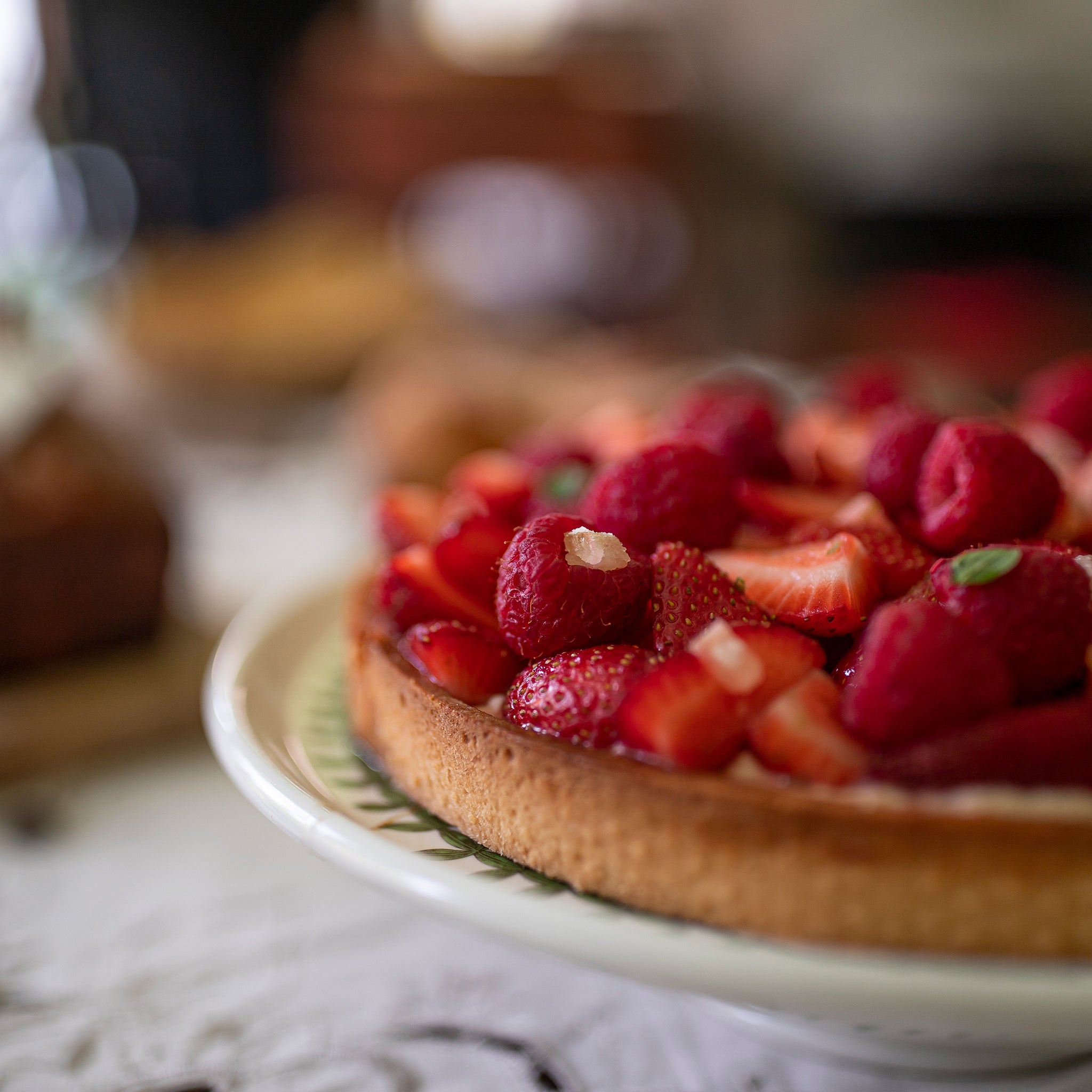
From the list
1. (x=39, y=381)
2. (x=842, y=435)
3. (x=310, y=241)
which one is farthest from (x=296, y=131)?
(x=842, y=435)

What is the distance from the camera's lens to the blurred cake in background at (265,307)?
3127mm

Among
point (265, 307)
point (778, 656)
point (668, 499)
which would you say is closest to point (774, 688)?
point (778, 656)

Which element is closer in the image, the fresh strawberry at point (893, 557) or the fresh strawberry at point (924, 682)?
the fresh strawberry at point (924, 682)

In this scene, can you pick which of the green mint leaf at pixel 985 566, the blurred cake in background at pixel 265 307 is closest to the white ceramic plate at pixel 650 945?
the green mint leaf at pixel 985 566

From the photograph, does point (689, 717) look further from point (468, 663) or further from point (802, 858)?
point (468, 663)

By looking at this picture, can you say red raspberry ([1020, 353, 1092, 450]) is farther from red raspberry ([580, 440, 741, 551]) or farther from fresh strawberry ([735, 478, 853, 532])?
red raspberry ([580, 440, 741, 551])

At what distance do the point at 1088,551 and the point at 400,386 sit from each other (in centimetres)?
178

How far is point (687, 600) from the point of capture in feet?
2.94

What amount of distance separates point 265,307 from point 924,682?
118 inches

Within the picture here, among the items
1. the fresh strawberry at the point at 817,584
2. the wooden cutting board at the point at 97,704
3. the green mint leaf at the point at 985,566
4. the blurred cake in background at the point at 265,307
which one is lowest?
the wooden cutting board at the point at 97,704

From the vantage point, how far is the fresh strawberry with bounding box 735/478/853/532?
45.9 inches

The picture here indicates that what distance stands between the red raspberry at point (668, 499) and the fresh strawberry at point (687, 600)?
87 millimetres

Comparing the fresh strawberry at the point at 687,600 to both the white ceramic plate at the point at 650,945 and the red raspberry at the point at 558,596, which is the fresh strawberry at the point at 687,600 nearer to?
the red raspberry at the point at 558,596

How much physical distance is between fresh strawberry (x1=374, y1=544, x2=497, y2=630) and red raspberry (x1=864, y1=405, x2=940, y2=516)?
41 centimetres
